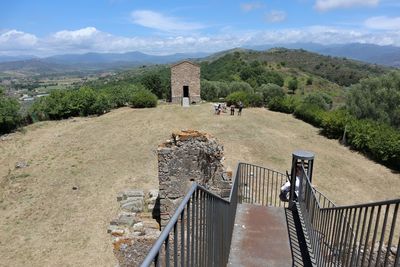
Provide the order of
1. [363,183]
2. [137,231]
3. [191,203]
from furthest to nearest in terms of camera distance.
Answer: [363,183]
[137,231]
[191,203]

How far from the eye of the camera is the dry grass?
33.3 feet

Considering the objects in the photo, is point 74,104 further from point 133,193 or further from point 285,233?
point 285,233

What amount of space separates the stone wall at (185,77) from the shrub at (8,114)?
14639 mm

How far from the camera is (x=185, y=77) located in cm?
3316

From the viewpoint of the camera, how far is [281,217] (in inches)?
289

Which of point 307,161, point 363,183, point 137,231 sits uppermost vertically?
point 307,161

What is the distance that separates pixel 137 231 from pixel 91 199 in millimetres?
5558

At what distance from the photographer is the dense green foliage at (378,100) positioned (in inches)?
1034

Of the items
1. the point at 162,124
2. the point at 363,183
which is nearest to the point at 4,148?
the point at 162,124

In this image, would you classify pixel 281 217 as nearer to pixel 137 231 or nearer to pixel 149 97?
pixel 137 231

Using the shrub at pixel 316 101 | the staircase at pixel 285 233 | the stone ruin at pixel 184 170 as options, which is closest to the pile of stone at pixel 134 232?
the stone ruin at pixel 184 170

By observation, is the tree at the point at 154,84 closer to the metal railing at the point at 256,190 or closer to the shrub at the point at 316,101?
the shrub at the point at 316,101

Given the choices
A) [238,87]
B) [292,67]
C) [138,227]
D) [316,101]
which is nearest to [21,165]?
[138,227]

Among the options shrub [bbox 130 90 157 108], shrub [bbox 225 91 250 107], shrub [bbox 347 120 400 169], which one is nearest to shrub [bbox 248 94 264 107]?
shrub [bbox 225 91 250 107]
